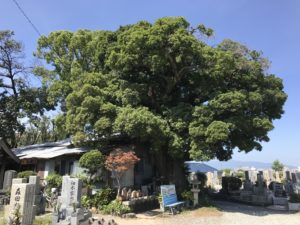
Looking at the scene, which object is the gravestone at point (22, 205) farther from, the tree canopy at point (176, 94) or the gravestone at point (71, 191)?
the tree canopy at point (176, 94)

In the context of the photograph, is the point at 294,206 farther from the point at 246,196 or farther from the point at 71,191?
the point at 71,191

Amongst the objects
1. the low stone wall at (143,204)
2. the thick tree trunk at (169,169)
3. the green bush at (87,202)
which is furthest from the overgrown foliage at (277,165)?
the green bush at (87,202)

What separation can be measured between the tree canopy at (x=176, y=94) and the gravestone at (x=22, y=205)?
846cm

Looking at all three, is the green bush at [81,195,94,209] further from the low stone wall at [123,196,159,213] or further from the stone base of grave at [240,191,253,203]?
the stone base of grave at [240,191,253,203]

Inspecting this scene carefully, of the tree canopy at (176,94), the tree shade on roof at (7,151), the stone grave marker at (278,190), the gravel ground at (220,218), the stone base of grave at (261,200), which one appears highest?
the tree canopy at (176,94)

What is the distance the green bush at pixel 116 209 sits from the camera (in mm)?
15445

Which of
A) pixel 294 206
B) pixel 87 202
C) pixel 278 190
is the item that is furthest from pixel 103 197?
pixel 278 190

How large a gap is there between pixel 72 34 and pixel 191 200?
16.4 m

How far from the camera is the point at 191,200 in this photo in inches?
730

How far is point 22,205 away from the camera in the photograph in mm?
9047

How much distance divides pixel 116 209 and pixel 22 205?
7109mm

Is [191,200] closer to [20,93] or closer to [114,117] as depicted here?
[114,117]

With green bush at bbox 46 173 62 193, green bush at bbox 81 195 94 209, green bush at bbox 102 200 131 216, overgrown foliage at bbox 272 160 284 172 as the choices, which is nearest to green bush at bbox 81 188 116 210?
green bush at bbox 81 195 94 209

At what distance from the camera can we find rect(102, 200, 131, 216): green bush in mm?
15445
